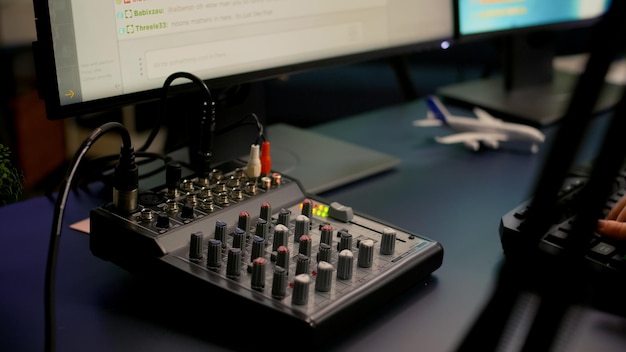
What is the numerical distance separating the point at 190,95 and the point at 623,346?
57 centimetres

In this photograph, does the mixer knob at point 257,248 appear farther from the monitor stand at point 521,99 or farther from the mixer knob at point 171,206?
the monitor stand at point 521,99

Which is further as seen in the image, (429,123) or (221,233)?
(429,123)

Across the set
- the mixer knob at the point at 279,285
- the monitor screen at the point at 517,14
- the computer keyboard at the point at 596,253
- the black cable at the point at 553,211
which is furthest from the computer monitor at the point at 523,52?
the black cable at the point at 553,211

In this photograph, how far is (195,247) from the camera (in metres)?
0.64

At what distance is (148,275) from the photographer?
646 millimetres

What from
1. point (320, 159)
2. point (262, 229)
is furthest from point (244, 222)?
point (320, 159)

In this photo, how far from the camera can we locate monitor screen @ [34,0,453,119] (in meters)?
0.70

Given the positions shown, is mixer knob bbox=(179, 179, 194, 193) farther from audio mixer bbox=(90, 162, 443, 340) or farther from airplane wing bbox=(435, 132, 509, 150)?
airplane wing bbox=(435, 132, 509, 150)

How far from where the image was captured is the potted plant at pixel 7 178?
2.11 feet

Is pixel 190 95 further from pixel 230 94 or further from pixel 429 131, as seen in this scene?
pixel 429 131

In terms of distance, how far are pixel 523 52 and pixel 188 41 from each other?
81cm

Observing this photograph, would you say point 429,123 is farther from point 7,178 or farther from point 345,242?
point 7,178

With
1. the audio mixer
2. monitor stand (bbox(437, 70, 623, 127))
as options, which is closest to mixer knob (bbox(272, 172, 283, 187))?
the audio mixer

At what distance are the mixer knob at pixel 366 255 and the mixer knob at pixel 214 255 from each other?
13 centimetres
